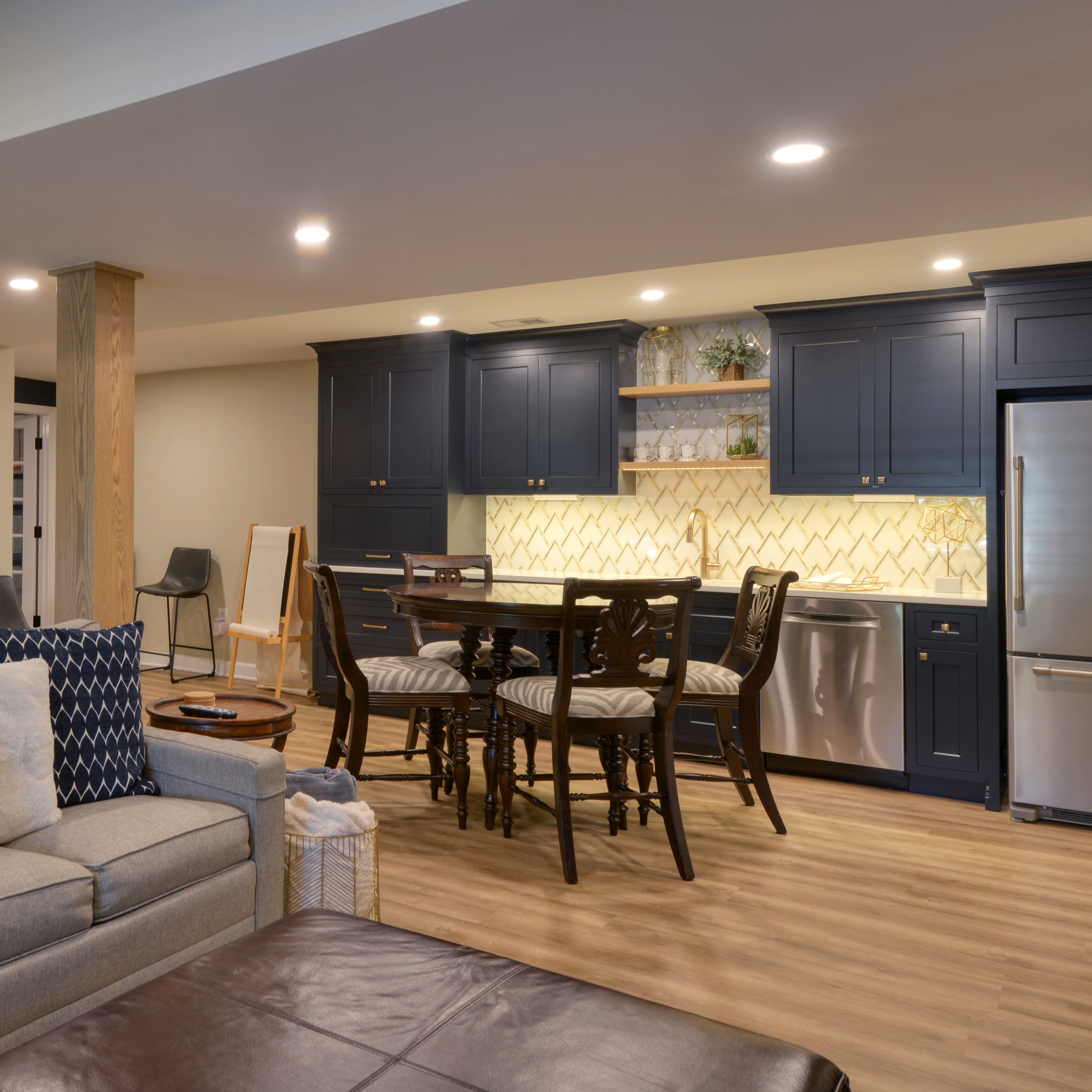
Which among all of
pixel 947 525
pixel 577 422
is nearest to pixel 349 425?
pixel 577 422

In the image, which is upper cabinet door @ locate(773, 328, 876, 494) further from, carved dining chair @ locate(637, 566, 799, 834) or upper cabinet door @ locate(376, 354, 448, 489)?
upper cabinet door @ locate(376, 354, 448, 489)

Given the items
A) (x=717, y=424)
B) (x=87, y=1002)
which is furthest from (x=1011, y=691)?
(x=87, y=1002)

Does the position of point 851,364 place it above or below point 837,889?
above

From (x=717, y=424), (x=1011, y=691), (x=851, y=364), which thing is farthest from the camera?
(x=717, y=424)

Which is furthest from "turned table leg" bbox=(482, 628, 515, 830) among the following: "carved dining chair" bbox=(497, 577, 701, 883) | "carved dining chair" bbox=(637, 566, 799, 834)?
"carved dining chair" bbox=(637, 566, 799, 834)

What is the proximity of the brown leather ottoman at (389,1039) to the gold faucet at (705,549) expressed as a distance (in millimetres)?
3783

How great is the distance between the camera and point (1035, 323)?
3918mm

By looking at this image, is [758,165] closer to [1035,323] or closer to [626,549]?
[1035,323]

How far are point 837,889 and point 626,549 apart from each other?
2.75 m

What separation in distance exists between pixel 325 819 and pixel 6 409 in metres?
4.24

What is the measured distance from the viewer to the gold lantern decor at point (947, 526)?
4566 mm

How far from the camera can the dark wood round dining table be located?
10.5 ft

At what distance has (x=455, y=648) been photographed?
13.7ft

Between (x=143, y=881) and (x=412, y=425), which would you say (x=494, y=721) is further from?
(x=412, y=425)
